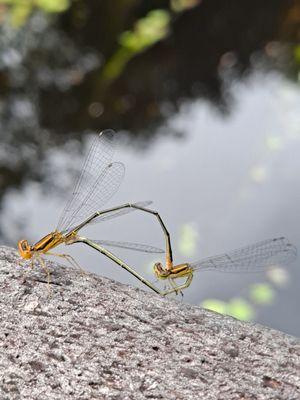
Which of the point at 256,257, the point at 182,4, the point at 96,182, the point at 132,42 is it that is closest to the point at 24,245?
the point at 96,182

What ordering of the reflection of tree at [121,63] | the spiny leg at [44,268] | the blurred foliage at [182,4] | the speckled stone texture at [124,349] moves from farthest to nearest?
the blurred foliage at [182,4], the reflection of tree at [121,63], the spiny leg at [44,268], the speckled stone texture at [124,349]


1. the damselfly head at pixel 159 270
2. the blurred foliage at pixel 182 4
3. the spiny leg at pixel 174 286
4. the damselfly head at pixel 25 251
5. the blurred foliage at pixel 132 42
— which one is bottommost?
the damselfly head at pixel 25 251

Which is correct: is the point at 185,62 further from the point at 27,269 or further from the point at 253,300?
the point at 27,269

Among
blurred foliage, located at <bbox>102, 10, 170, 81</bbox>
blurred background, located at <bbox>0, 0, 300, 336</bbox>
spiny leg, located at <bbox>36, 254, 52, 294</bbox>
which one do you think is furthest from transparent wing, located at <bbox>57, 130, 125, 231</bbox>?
blurred foliage, located at <bbox>102, 10, 170, 81</bbox>

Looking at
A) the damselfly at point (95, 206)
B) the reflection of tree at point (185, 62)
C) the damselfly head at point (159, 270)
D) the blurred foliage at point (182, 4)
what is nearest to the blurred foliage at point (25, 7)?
the reflection of tree at point (185, 62)

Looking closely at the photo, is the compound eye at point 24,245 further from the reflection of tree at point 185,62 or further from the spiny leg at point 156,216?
the reflection of tree at point 185,62
